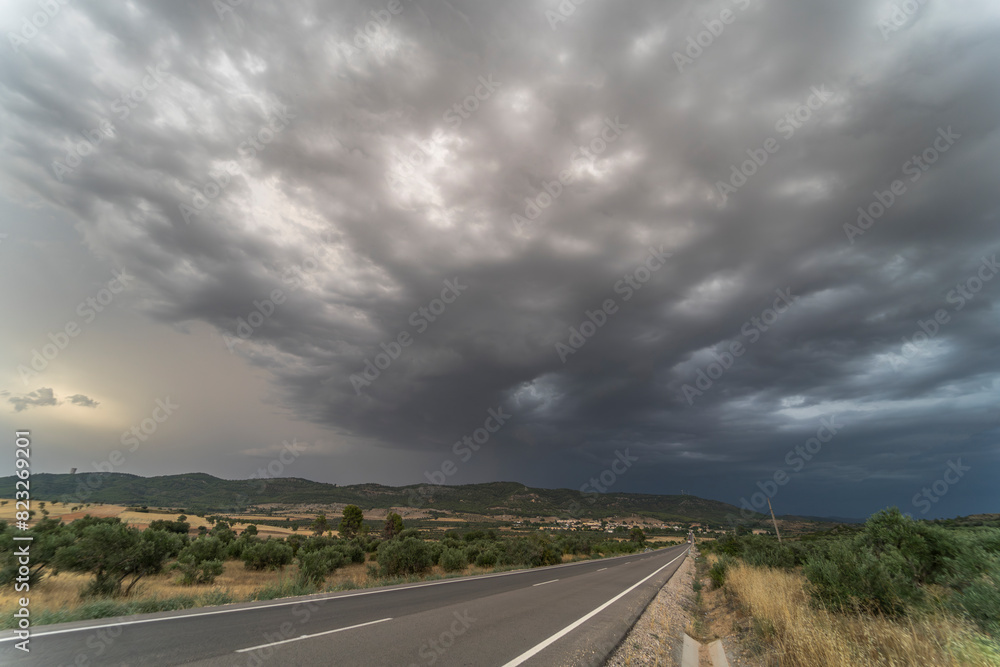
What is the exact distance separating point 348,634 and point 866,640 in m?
9.56

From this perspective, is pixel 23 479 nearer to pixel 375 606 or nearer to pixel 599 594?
pixel 375 606

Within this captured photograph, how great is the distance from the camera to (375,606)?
12.1 meters

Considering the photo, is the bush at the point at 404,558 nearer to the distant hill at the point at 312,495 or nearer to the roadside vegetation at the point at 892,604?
the roadside vegetation at the point at 892,604

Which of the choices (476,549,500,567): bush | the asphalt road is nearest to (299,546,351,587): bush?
the asphalt road

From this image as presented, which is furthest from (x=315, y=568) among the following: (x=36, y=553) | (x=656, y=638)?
(x=656, y=638)

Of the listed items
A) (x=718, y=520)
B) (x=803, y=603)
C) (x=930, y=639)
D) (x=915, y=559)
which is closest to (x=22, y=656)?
(x=930, y=639)

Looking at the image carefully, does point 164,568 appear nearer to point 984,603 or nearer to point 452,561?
point 452,561

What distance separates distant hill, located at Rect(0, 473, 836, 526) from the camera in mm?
94062

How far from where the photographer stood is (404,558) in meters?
24.7

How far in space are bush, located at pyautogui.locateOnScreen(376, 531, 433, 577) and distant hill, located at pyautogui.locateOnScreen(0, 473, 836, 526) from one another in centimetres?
8619

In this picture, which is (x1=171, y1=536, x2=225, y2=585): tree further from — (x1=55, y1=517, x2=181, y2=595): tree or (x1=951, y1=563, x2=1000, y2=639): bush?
(x1=951, y1=563, x2=1000, y2=639): bush

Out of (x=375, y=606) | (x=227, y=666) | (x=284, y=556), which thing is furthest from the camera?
(x=284, y=556)

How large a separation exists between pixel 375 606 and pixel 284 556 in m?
19.4

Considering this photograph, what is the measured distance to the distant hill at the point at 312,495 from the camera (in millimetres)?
94062
